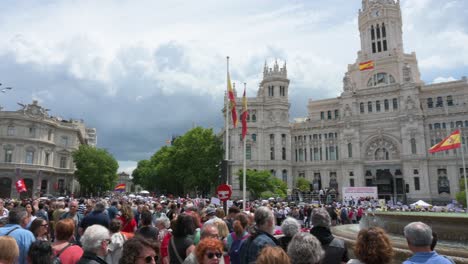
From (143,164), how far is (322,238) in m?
124

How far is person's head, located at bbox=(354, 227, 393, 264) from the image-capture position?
431cm

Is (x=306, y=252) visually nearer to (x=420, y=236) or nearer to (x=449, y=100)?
(x=420, y=236)

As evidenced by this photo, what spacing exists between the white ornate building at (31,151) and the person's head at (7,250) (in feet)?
194

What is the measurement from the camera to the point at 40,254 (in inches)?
193

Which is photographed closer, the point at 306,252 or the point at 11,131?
the point at 306,252

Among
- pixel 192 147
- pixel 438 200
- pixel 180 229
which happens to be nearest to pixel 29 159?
pixel 192 147

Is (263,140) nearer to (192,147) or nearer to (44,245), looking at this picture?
(192,147)

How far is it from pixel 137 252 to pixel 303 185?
65458mm

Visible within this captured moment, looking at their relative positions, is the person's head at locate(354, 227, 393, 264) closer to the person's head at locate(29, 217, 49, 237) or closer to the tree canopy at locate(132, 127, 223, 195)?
the person's head at locate(29, 217, 49, 237)

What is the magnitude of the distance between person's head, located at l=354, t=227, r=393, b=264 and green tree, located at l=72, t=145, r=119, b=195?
68.9 metres

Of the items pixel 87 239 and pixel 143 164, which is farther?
pixel 143 164

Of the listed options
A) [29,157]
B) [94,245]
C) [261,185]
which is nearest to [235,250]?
[94,245]

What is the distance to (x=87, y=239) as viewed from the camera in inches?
200

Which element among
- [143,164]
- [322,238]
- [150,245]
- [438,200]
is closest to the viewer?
[150,245]
